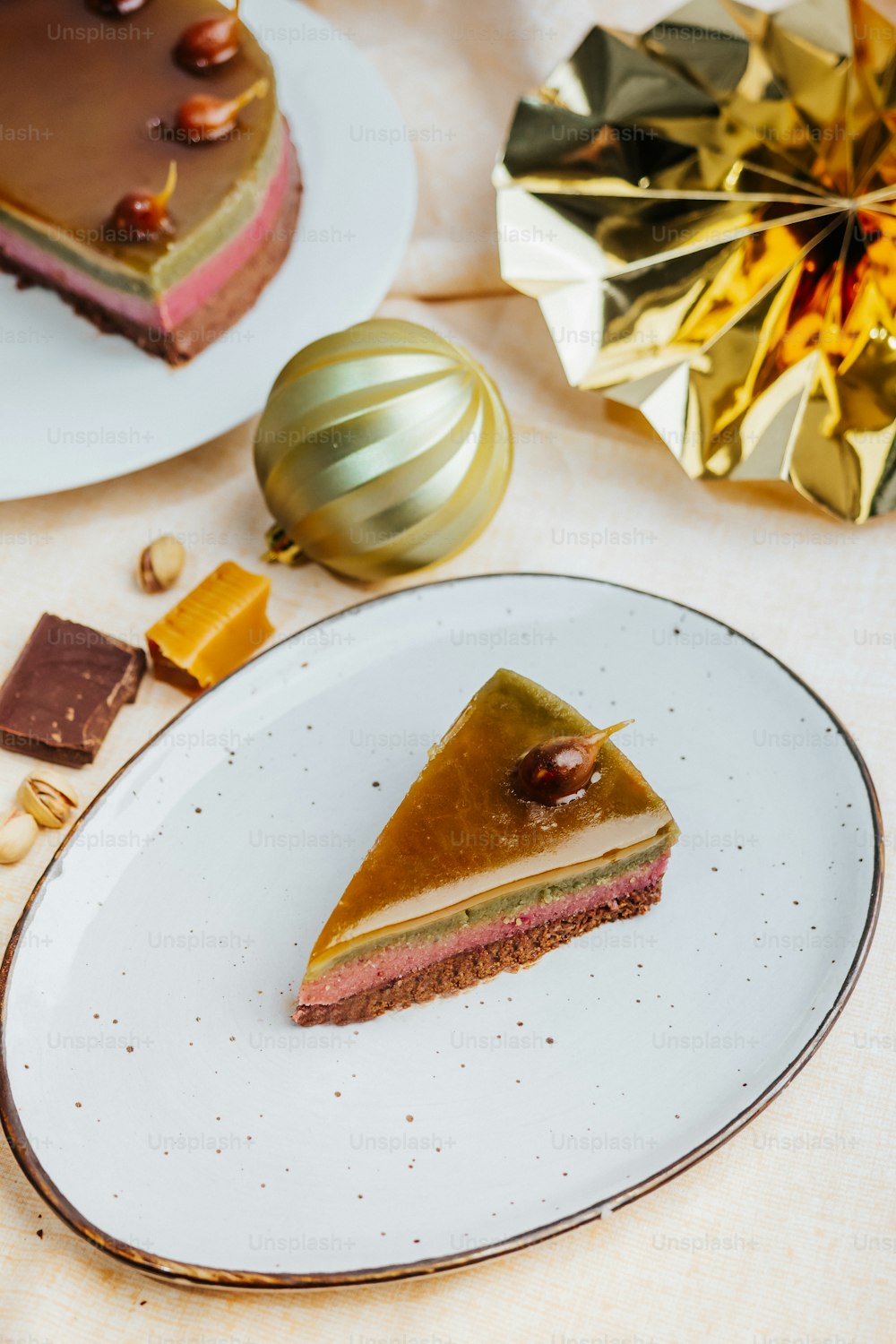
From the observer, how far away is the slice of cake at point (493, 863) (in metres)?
1.97

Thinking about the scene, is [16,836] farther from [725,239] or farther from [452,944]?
[725,239]

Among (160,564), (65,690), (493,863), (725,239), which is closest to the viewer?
(493,863)

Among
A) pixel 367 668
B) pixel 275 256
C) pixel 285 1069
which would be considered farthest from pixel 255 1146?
pixel 275 256

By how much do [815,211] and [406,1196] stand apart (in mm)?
1937

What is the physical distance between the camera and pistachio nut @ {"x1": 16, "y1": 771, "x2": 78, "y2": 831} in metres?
2.15

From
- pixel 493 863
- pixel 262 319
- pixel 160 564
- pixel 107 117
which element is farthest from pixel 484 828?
pixel 107 117

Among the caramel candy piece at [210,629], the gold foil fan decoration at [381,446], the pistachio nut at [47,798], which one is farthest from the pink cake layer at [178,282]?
the pistachio nut at [47,798]

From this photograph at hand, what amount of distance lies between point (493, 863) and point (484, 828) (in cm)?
6

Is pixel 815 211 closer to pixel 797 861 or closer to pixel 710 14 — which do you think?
pixel 710 14

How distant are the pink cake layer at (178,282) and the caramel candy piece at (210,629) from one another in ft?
1.85

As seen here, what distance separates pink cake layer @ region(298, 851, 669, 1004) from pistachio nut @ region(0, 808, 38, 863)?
1.79 feet

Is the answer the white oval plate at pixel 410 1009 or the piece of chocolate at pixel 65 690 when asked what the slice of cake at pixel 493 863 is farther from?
the piece of chocolate at pixel 65 690

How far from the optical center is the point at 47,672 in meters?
2.28

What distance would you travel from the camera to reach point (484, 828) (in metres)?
2.01
